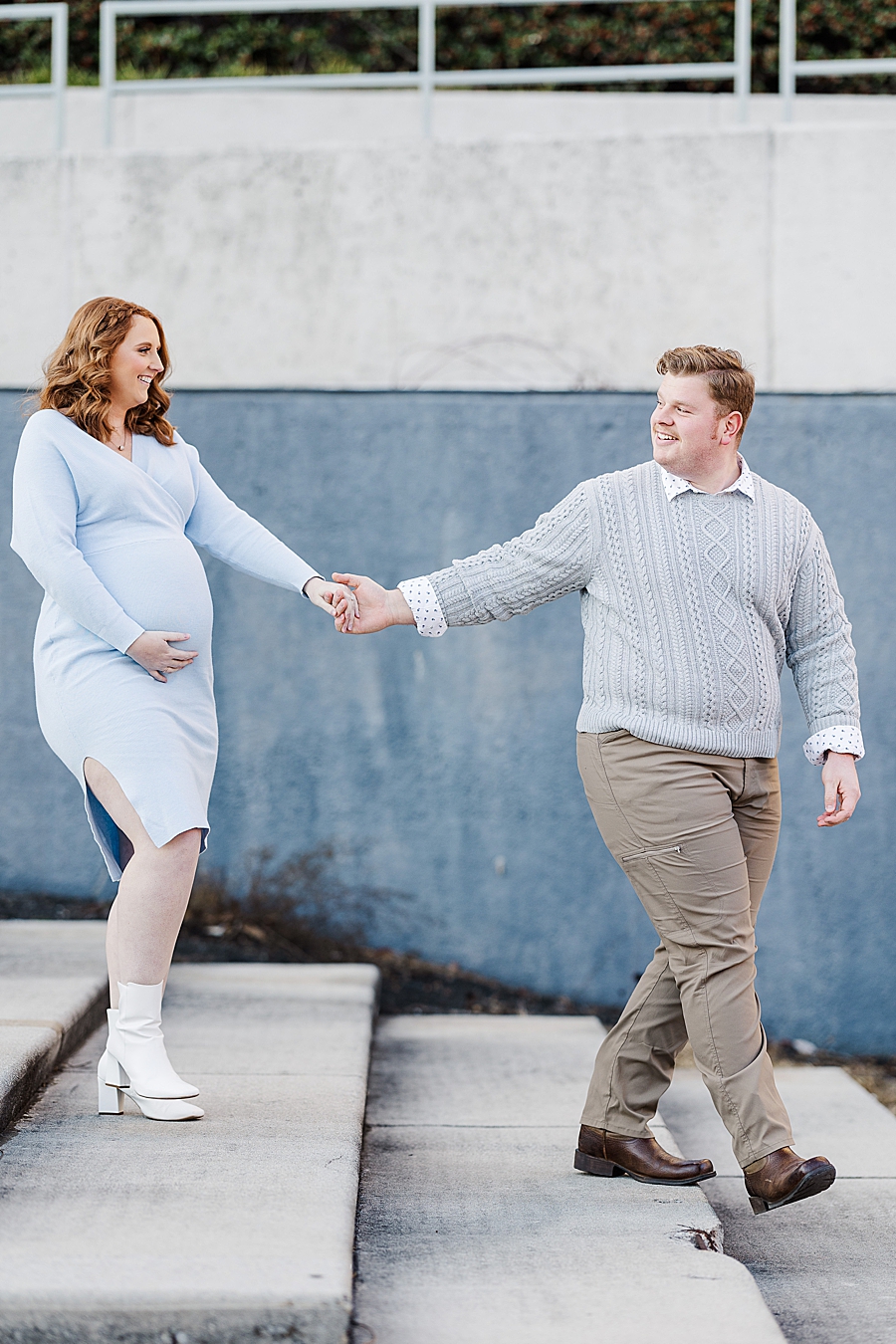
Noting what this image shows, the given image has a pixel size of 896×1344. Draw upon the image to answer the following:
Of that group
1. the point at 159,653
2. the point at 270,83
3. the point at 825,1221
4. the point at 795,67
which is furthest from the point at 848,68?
the point at 825,1221

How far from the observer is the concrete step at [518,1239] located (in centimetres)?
218

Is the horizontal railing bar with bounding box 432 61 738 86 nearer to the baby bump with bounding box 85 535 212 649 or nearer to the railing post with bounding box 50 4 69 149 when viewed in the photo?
the railing post with bounding box 50 4 69 149

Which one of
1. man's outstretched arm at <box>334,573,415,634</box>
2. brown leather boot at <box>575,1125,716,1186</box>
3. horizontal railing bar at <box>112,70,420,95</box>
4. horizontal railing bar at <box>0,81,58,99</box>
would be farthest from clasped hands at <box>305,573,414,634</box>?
horizontal railing bar at <box>0,81,58,99</box>

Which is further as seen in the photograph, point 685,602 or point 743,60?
point 743,60

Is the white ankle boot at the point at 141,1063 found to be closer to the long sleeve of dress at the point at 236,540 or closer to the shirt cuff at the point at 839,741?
the long sleeve of dress at the point at 236,540

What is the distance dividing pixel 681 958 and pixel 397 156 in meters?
3.57

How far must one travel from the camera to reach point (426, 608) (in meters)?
2.76

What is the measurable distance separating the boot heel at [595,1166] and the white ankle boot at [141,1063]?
0.86 metres

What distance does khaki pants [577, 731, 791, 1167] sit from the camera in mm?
2512

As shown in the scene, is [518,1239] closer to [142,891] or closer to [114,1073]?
[114,1073]

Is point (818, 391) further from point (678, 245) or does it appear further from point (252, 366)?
point (252, 366)

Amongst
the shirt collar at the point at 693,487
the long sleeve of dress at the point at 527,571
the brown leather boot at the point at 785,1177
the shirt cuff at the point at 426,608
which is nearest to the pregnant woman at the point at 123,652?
the shirt cuff at the point at 426,608

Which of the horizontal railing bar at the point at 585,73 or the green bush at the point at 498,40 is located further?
the green bush at the point at 498,40

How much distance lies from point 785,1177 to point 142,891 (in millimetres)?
1400
